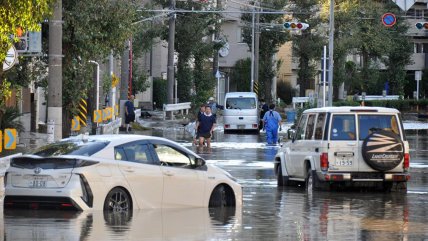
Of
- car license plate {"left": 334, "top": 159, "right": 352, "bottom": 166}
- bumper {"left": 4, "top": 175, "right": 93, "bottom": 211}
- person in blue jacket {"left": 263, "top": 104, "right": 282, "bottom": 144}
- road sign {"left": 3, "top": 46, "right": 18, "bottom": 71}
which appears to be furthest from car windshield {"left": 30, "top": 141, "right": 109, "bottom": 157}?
person in blue jacket {"left": 263, "top": 104, "right": 282, "bottom": 144}

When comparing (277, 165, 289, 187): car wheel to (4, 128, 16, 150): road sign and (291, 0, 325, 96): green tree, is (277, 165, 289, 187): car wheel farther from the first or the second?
(291, 0, 325, 96): green tree

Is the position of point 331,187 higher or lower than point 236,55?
lower

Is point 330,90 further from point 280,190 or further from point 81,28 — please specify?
point 280,190

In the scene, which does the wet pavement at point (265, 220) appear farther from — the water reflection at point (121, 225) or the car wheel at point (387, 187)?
the car wheel at point (387, 187)

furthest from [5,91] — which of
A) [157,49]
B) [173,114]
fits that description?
[157,49]

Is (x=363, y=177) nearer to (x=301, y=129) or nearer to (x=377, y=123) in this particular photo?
(x=377, y=123)

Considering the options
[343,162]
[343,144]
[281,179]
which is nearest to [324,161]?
[343,162]

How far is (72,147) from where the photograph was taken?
1736 cm

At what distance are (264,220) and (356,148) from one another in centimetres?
604

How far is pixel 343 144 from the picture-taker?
893 inches

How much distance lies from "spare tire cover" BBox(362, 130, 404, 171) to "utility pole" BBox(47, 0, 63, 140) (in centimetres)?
689

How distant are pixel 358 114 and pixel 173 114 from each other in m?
42.5

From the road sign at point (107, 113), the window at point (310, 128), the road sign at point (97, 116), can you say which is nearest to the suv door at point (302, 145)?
the window at point (310, 128)

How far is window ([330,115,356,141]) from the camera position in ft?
74.7
